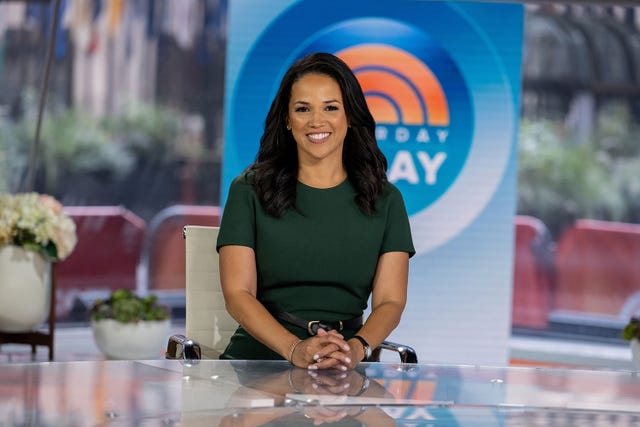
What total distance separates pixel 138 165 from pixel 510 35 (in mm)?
2883

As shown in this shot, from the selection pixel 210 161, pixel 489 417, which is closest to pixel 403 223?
pixel 489 417

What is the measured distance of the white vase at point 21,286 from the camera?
495 cm

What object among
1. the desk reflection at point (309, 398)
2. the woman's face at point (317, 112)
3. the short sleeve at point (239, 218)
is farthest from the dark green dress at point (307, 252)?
the desk reflection at point (309, 398)

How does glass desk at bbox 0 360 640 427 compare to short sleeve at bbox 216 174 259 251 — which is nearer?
glass desk at bbox 0 360 640 427

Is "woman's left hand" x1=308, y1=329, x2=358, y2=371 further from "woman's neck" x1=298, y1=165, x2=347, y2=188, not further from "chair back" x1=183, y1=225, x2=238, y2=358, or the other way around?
"chair back" x1=183, y1=225, x2=238, y2=358

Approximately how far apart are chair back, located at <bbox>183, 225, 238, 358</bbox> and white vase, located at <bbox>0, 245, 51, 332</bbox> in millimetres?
2336

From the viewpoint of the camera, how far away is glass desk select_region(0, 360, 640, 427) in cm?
164

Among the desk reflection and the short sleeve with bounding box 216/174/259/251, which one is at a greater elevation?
the short sleeve with bounding box 216/174/259/251

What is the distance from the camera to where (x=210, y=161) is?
7074 millimetres

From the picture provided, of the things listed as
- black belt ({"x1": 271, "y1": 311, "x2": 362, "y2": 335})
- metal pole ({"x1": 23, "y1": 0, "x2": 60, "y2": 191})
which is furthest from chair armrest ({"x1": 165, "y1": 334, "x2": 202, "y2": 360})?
metal pole ({"x1": 23, "y1": 0, "x2": 60, "y2": 191})

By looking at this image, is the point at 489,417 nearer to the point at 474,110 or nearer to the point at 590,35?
the point at 474,110

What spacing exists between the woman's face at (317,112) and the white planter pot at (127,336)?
3.14 metres

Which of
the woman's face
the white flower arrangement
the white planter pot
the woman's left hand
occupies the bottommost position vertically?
the white planter pot

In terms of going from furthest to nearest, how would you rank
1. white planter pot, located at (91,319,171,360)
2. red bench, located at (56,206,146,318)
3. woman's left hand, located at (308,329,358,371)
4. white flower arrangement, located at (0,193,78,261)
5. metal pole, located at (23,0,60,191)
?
1. red bench, located at (56,206,146,318)
2. metal pole, located at (23,0,60,191)
3. white planter pot, located at (91,319,171,360)
4. white flower arrangement, located at (0,193,78,261)
5. woman's left hand, located at (308,329,358,371)
